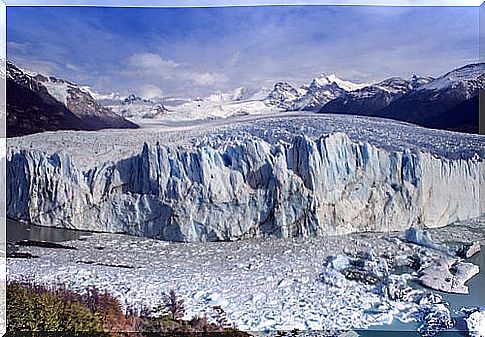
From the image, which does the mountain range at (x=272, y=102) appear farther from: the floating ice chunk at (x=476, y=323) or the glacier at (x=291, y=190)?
the floating ice chunk at (x=476, y=323)

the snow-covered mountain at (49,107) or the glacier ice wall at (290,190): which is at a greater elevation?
the snow-covered mountain at (49,107)

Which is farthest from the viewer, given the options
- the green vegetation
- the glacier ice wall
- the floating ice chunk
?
the glacier ice wall

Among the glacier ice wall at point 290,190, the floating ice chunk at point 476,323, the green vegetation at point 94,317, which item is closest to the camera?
the floating ice chunk at point 476,323

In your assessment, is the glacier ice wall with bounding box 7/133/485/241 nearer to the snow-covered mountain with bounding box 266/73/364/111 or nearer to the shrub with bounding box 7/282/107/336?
the snow-covered mountain with bounding box 266/73/364/111

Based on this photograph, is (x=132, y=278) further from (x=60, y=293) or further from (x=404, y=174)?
(x=404, y=174)

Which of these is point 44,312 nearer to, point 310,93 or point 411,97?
point 310,93

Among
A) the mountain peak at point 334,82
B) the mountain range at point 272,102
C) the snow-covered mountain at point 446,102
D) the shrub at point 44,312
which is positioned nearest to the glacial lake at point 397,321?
the shrub at point 44,312

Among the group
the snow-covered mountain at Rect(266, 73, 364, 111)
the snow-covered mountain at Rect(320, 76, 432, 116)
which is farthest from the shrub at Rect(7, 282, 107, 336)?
the snow-covered mountain at Rect(320, 76, 432, 116)
